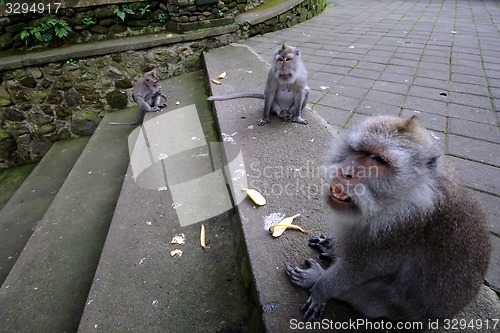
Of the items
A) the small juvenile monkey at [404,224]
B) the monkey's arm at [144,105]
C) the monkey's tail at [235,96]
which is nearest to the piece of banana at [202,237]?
the small juvenile monkey at [404,224]

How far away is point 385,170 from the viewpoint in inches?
48.1

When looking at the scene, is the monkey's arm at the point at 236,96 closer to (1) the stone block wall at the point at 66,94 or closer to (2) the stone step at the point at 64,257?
(2) the stone step at the point at 64,257

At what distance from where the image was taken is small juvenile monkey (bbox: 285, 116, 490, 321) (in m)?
1.23

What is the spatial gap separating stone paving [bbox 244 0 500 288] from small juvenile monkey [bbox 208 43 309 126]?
1.57 ft

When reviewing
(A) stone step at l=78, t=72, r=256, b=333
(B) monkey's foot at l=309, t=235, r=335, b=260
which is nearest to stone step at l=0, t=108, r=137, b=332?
(A) stone step at l=78, t=72, r=256, b=333

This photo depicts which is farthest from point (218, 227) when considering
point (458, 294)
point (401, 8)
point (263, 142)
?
point (401, 8)

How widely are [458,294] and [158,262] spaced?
1.84 m

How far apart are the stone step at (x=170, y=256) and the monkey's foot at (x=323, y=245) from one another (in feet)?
1.65

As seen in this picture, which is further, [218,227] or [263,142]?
[263,142]

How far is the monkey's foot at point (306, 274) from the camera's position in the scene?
1689 millimetres

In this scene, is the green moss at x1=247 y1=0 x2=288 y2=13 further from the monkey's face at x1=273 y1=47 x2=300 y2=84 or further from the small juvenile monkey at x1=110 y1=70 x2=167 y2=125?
the monkey's face at x1=273 y1=47 x2=300 y2=84

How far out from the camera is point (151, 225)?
100 inches

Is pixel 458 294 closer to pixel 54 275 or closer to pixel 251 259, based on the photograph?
pixel 251 259

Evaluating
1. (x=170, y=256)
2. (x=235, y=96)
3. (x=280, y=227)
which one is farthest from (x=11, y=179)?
(x=280, y=227)
